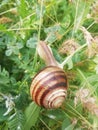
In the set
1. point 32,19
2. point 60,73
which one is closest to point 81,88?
point 60,73

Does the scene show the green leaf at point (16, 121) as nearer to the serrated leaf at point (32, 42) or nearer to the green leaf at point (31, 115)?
the green leaf at point (31, 115)

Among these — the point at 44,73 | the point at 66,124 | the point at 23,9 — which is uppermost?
the point at 23,9

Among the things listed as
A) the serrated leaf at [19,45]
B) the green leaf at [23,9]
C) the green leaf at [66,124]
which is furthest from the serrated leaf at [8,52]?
Result: the green leaf at [66,124]

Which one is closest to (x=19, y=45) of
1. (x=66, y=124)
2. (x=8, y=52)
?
(x=8, y=52)

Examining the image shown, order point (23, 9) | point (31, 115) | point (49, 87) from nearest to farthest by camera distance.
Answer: point (49, 87) < point (31, 115) < point (23, 9)

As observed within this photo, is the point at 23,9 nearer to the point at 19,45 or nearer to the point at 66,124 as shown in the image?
the point at 19,45

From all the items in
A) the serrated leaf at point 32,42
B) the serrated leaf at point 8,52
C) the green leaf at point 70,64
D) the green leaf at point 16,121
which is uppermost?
the serrated leaf at point 8,52
